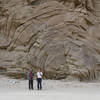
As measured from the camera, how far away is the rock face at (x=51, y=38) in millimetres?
14727

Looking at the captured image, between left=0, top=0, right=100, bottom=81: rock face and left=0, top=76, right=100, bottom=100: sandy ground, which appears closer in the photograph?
left=0, top=76, right=100, bottom=100: sandy ground

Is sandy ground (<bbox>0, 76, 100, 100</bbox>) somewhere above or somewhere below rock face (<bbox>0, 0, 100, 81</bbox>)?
below

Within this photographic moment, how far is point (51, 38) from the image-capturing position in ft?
50.5

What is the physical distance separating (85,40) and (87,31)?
92cm

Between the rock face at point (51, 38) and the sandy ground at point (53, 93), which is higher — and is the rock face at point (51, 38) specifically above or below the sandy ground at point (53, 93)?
above

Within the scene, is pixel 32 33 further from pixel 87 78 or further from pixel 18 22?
pixel 87 78

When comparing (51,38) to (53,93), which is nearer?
(53,93)

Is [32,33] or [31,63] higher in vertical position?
[32,33]

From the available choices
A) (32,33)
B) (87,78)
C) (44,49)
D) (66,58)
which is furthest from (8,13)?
(87,78)

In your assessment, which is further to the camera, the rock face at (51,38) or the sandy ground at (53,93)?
the rock face at (51,38)

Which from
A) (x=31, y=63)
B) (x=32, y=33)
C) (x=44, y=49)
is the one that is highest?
(x=32, y=33)

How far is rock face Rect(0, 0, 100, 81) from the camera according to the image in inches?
580

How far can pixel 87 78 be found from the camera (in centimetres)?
1462

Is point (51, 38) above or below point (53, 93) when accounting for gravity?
above
